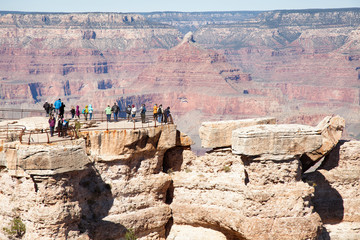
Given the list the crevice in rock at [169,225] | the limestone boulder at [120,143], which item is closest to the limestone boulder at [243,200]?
the crevice in rock at [169,225]

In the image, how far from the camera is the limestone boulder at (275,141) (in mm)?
22578

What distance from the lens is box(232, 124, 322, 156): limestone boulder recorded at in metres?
22.6

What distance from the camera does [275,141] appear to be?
74.1ft

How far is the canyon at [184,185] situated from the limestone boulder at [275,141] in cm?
4

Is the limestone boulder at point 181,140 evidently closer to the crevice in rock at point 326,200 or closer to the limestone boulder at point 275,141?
the limestone boulder at point 275,141

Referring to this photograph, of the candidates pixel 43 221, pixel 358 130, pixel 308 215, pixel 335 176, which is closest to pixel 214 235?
pixel 308 215

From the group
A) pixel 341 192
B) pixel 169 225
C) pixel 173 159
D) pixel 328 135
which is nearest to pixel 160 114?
pixel 173 159

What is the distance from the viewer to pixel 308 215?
23250 millimetres

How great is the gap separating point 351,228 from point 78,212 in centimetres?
1269

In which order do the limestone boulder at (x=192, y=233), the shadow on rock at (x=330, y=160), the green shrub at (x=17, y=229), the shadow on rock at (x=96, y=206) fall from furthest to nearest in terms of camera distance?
the shadow on rock at (x=330, y=160)
the limestone boulder at (x=192, y=233)
the shadow on rock at (x=96, y=206)
the green shrub at (x=17, y=229)

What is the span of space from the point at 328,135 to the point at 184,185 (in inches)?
267

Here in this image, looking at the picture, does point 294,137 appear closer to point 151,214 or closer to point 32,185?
point 151,214

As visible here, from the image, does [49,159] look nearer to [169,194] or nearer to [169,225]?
[169,194]

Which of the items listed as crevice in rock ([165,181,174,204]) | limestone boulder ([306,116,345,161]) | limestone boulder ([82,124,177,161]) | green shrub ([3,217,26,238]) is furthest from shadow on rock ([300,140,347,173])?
green shrub ([3,217,26,238])
